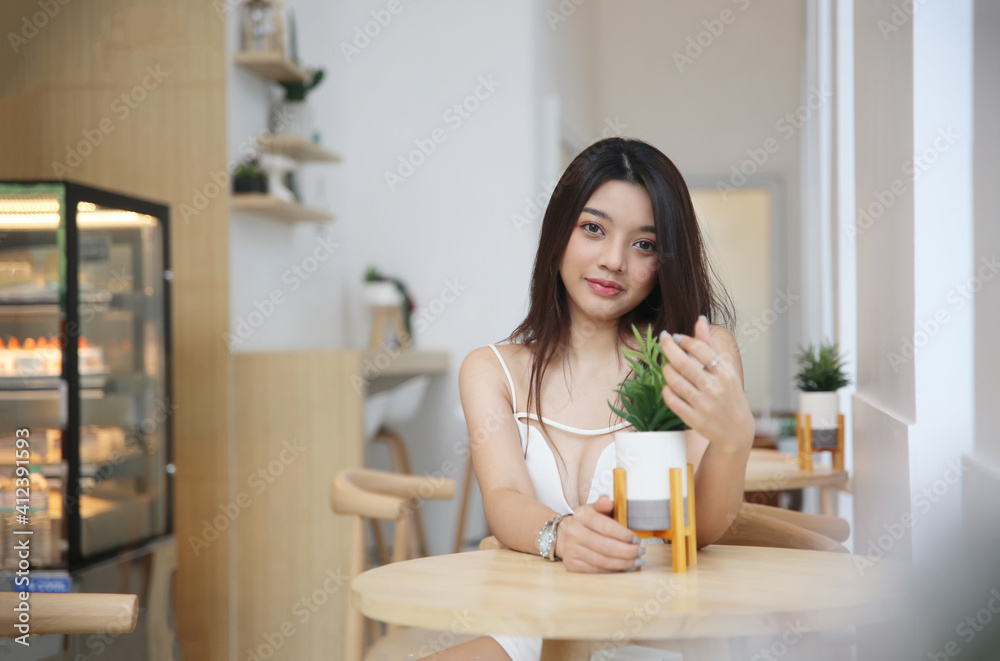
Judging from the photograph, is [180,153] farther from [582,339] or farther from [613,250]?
[613,250]

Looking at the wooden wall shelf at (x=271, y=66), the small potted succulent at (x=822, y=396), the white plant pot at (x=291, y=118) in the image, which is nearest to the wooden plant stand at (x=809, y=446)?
the small potted succulent at (x=822, y=396)

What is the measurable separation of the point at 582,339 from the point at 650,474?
2.06ft

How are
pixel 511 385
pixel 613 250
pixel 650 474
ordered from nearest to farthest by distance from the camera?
1. pixel 650 474
2. pixel 613 250
3. pixel 511 385

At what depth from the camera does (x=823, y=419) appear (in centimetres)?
250

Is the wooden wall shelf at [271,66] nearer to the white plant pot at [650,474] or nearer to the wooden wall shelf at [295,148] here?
the wooden wall shelf at [295,148]

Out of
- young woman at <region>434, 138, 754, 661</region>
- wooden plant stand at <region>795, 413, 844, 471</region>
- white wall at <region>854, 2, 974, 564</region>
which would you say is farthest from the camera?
wooden plant stand at <region>795, 413, 844, 471</region>

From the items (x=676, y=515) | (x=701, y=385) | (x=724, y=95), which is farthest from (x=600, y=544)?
(x=724, y=95)

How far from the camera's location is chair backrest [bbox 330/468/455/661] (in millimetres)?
1984

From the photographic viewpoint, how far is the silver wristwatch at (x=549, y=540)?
4.20 feet

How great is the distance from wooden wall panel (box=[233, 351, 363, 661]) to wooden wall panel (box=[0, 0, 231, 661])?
3.5 inches

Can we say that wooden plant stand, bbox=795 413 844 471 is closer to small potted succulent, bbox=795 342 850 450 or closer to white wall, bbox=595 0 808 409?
small potted succulent, bbox=795 342 850 450

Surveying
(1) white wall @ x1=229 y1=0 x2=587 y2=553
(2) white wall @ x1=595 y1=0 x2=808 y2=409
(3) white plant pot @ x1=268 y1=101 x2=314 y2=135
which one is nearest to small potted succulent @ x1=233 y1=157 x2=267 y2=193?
(3) white plant pot @ x1=268 y1=101 x2=314 y2=135

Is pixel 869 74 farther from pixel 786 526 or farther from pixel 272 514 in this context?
pixel 272 514

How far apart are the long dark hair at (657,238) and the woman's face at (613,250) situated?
0.02m
